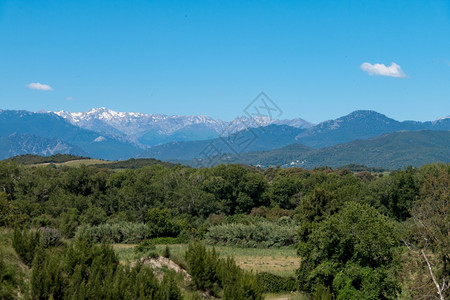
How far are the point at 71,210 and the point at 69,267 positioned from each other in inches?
1774

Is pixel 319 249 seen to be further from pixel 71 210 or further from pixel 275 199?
pixel 275 199

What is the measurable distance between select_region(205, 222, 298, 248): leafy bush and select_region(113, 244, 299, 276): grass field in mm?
1760

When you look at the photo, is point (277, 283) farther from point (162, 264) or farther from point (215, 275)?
point (162, 264)

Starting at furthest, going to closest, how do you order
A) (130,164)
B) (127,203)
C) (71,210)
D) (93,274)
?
(130,164), (127,203), (71,210), (93,274)

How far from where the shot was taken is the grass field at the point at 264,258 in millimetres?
31547

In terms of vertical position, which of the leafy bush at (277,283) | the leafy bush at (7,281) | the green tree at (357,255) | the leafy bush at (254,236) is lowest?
the leafy bush at (254,236)

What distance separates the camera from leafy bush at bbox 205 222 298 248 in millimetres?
47825

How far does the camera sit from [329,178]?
84875 millimetres

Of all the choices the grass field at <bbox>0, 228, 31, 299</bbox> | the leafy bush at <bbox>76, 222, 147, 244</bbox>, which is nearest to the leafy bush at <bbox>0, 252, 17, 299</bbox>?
the grass field at <bbox>0, 228, 31, 299</bbox>

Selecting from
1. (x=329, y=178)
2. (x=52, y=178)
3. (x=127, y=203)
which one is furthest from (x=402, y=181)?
(x=52, y=178)

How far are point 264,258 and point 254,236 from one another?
31.6 feet

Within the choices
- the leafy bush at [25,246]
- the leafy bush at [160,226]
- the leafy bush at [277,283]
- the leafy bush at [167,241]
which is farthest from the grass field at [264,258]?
the leafy bush at [25,246]

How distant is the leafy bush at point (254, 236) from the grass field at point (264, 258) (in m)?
1.76

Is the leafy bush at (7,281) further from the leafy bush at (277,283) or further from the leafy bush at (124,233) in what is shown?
the leafy bush at (124,233)
